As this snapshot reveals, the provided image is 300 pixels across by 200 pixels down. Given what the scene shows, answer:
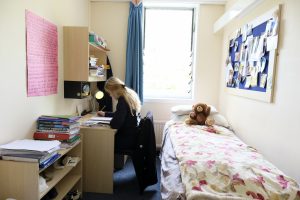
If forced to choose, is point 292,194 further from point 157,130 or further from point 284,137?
point 157,130

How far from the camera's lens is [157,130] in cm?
354

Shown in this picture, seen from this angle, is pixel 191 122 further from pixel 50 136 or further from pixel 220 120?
pixel 50 136

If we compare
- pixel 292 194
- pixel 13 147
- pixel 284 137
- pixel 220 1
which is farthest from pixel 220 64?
pixel 13 147

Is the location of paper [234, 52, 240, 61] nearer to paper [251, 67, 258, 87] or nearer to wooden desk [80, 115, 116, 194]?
paper [251, 67, 258, 87]

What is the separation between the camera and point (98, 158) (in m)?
2.37

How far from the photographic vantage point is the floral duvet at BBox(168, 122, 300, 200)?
131 centimetres

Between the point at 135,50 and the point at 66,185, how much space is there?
6.89 ft

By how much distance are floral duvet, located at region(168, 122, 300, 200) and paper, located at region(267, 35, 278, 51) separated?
3.12ft

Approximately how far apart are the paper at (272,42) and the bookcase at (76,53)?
5.88 feet

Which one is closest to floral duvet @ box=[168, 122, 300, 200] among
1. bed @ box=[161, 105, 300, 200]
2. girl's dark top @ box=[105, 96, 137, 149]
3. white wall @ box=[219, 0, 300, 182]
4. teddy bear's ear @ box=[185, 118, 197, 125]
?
bed @ box=[161, 105, 300, 200]

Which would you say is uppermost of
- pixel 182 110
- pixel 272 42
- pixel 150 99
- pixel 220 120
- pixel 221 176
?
pixel 272 42

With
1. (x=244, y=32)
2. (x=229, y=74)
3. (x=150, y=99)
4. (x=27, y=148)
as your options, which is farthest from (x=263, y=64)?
(x=27, y=148)

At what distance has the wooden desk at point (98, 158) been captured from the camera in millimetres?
2326

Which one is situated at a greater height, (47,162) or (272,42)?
(272,42)
